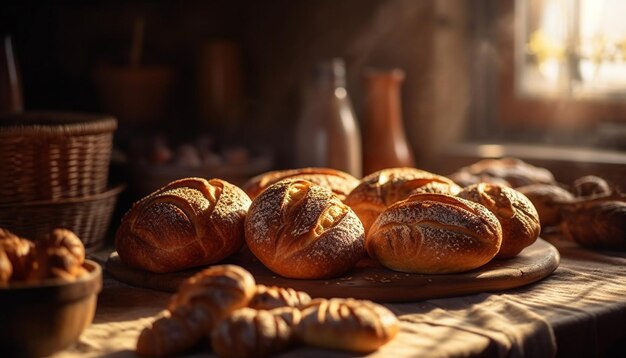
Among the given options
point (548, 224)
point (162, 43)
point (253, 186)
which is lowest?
point (548, 224)

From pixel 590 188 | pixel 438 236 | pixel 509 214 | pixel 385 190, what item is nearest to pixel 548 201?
pixel 590 188

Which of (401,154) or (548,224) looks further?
(401,154)

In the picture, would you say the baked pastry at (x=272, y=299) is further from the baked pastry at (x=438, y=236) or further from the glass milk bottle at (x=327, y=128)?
the glass milk bottle at (x=327, y=128)

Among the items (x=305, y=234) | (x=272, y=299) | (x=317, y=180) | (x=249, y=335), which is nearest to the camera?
(x=249, y=335)

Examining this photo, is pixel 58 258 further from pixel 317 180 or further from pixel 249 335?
Result: pixel 317 180

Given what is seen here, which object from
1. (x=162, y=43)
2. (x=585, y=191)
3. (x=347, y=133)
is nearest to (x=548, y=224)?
(x=585, y=191)

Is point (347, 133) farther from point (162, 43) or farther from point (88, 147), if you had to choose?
point (162, 43)

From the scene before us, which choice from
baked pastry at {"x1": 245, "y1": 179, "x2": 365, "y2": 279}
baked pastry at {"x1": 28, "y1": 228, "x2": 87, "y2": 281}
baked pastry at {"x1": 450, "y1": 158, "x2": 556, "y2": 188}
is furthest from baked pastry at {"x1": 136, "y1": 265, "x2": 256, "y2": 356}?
baked pastry at {"x1": 450, "y1": 158, "x2": 556, "y2": 188}

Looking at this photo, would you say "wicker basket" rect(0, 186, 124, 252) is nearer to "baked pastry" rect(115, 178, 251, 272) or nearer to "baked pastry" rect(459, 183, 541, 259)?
"baked pastry" rect(115, 178, 251, 272)
